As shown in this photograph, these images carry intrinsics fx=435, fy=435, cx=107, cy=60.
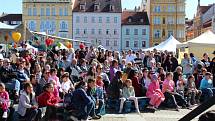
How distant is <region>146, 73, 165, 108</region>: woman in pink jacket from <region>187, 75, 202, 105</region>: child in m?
1.37

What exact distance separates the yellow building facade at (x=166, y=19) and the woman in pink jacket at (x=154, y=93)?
2921 inches

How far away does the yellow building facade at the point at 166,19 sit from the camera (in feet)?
288

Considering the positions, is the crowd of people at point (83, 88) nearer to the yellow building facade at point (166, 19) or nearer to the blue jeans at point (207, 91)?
the blue jeans at point (207, 91)

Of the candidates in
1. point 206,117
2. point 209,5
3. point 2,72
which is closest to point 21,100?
point 2,72

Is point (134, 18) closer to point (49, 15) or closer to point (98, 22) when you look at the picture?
point (98, 22)

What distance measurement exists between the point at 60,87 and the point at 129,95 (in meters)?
2.15

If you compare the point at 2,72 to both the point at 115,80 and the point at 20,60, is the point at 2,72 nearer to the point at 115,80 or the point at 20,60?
the point at 20,60

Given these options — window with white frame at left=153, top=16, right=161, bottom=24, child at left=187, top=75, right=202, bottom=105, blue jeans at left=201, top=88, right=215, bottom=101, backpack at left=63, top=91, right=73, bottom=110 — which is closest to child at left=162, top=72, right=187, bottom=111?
child at left=187, top=75, right=202, bottom=105

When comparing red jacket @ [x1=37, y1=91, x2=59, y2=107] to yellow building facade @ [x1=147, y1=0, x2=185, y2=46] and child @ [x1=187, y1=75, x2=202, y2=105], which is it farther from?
yellow building facade @ [x1=147, y1=0, x2=185, y2=46]

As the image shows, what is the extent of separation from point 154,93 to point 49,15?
2929 inches

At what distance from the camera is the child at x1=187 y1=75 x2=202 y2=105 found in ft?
48.9

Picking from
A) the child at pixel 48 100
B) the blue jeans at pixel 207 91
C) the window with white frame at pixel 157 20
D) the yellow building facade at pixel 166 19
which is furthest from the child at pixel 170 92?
the window with white frame at pixel 157 20

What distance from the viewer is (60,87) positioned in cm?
1276

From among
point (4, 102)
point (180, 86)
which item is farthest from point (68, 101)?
point (180, 86)
